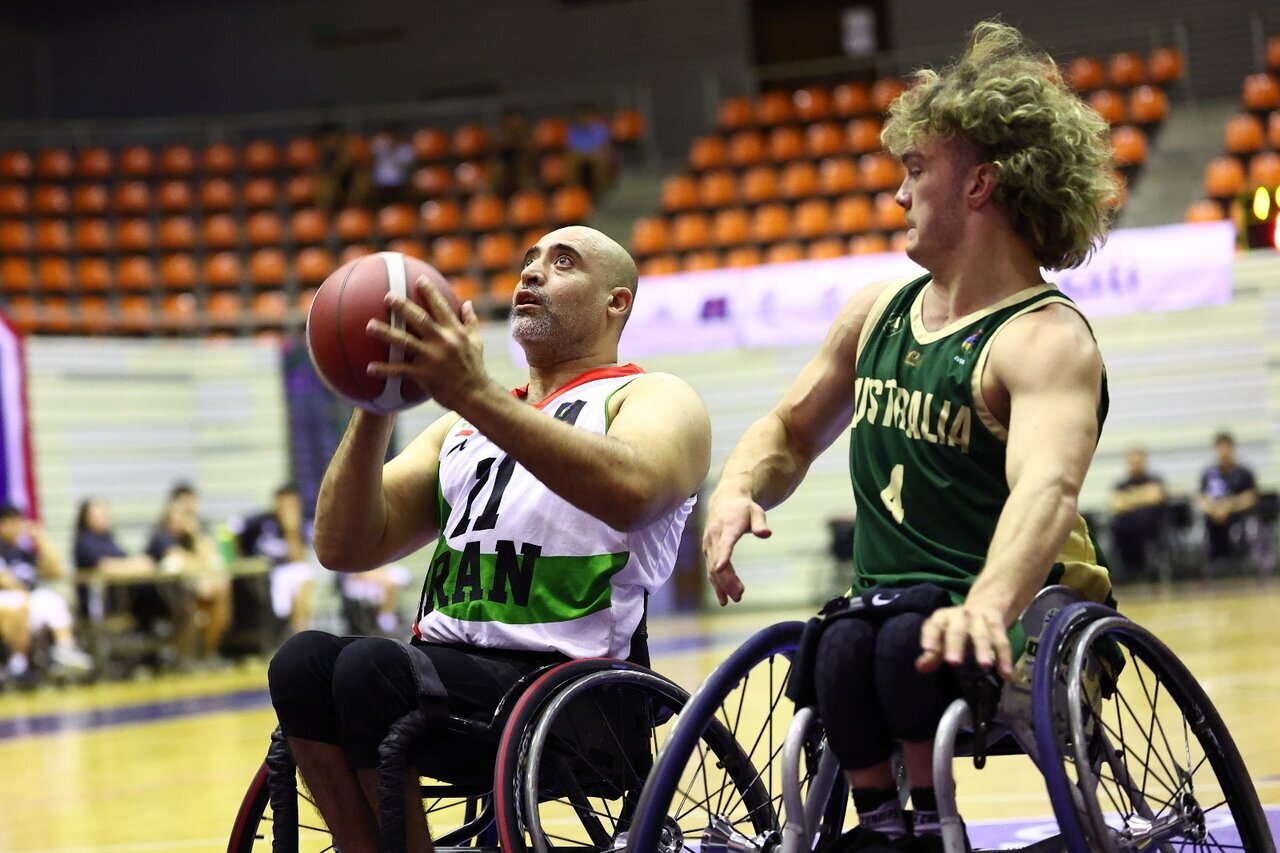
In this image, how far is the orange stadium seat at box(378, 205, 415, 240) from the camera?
49.2 ft

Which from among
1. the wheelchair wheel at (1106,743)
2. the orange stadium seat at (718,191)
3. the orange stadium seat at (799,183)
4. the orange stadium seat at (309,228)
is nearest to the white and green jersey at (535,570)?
the wheelchair wheel at (1106,743)

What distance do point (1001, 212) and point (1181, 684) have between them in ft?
2.30

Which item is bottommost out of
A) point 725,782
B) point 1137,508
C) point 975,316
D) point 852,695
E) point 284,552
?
point 1137,508

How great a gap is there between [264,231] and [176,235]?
2.56 feet

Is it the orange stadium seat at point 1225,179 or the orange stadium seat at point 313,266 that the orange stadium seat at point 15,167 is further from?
the orange stadium seat at point 1225,179

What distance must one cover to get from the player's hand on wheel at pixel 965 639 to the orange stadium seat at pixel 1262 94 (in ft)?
39.8

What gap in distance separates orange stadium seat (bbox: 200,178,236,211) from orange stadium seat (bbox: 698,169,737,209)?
4.43m

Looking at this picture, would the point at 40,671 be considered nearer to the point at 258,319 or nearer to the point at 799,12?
the point at 258,319

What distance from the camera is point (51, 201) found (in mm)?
15008

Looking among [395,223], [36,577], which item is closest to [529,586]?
[36,577]

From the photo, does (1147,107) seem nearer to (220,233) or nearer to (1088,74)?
(1088,74)

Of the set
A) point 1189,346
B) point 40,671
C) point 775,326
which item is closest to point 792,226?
point 775,326

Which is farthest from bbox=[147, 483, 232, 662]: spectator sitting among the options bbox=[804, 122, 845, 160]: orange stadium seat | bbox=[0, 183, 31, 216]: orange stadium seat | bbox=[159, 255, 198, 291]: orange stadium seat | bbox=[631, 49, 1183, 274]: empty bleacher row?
bbox=[804, 122, 845, 160]: orange stadium seat

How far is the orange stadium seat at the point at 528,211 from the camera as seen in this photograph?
14.8 m
